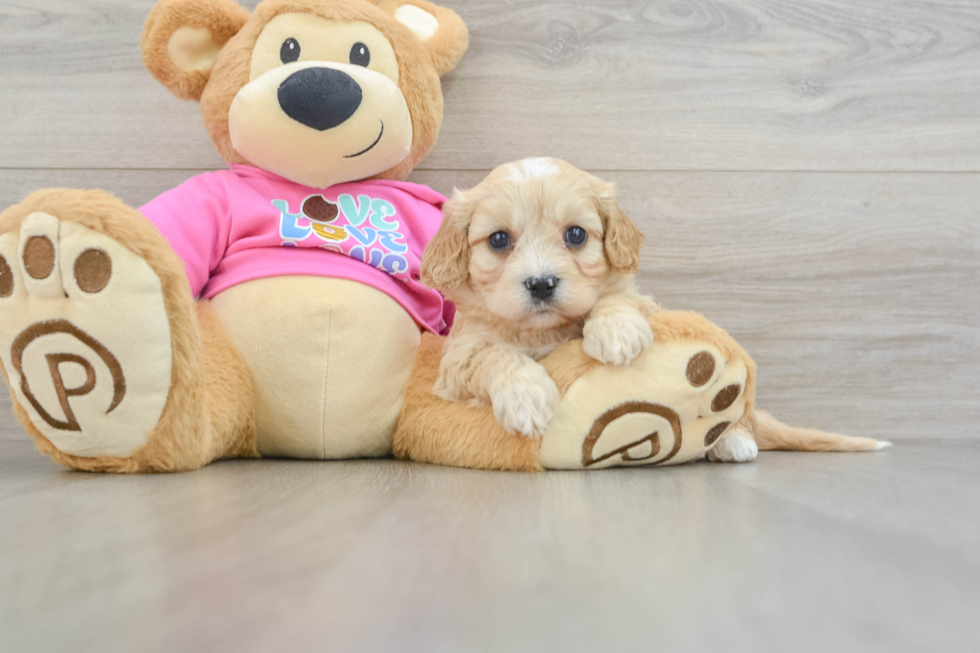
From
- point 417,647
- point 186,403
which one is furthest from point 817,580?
point 186,403

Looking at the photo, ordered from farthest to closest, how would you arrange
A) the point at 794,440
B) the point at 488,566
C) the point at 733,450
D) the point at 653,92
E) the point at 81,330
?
the point at 653,92 → the point at 794,440 → the point at 733,450 → the point at 81,330 → the point at 488,566

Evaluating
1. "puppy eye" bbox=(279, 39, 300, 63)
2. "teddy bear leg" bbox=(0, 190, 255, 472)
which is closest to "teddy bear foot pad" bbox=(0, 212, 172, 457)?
"teddy bear leg" bbox=(0, 190, 255, 472)

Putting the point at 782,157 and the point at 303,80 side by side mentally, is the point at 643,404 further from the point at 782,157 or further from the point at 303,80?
the point at 782,157

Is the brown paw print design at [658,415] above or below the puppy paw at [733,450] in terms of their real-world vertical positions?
above

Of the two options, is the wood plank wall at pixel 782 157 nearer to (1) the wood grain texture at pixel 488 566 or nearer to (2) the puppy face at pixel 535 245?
(2) the puppy face at pixel 535 245

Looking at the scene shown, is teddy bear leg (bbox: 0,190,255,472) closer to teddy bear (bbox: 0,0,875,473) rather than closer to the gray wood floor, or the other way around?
teddy bear (bbox: 0,0,875,473)

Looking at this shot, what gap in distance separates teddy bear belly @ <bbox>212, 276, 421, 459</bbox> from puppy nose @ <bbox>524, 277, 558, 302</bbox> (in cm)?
27

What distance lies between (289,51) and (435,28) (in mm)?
287

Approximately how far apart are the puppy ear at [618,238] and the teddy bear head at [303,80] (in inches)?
13.9

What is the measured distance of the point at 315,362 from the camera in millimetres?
979

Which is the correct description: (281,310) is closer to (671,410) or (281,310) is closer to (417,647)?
(671,410)

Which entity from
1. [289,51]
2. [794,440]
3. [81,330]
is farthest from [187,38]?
[794,440]

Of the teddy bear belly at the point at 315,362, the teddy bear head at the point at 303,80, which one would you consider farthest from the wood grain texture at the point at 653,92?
the teddy bear belly at the point at 315,362

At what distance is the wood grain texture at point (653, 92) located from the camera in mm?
1336
